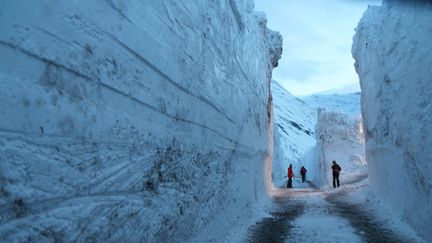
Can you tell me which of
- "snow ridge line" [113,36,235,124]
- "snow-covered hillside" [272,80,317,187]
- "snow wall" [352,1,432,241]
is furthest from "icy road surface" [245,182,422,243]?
"snow-covered hillside" [272,80,317,187]

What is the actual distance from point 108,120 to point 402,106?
13.6ft

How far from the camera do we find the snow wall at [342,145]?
45.4ft

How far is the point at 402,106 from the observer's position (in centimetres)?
492

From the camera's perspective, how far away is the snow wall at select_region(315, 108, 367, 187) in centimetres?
1384

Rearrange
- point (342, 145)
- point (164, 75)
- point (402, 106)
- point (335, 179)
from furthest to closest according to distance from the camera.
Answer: point (342, 145)
point (335, 179)
point (402, 106)
point (164, 75)

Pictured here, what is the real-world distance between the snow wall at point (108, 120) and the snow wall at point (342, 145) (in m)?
11.0

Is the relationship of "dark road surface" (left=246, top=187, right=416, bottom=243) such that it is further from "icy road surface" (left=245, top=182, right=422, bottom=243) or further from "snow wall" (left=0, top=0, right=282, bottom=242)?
"snow wall" (left=0, top=0, right=282, bottom=242)

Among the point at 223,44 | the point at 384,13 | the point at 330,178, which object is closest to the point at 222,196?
the point at 223,44

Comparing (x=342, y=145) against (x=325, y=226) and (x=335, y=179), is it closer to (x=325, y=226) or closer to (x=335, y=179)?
(x=335, y=179)

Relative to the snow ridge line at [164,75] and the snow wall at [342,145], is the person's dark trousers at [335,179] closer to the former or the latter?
the snow wall at [342,145]

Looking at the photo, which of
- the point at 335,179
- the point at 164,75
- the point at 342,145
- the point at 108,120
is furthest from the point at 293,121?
the point at 108,120

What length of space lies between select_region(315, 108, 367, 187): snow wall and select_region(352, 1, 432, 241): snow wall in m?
6.47

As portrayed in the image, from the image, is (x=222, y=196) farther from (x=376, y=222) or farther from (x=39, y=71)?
(x=39, y=71)

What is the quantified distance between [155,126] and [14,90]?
1.24m
